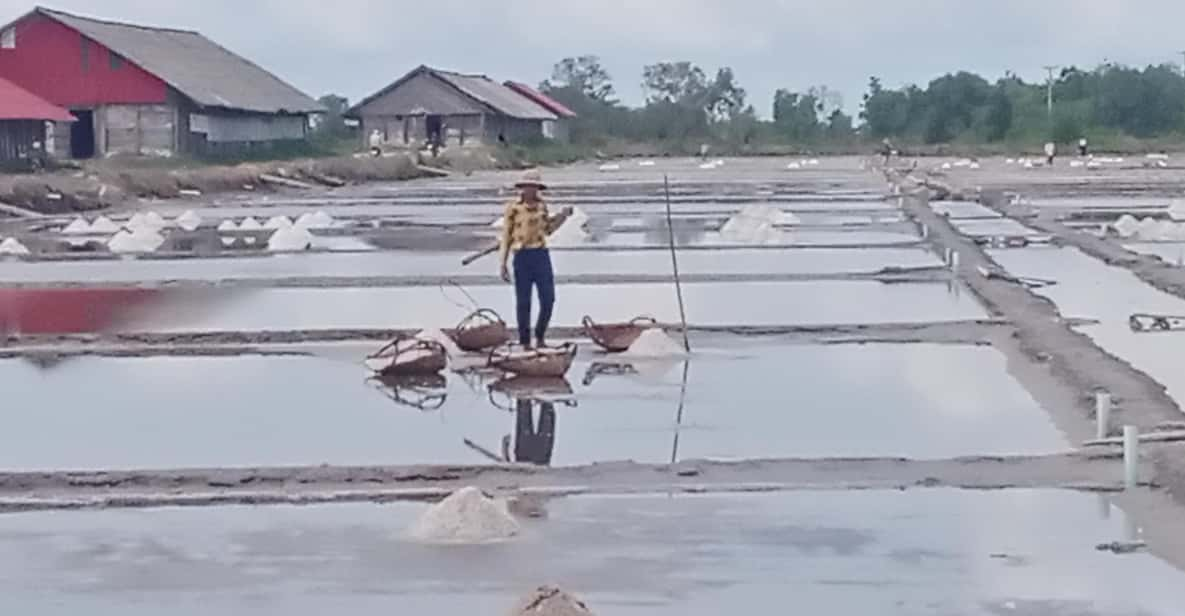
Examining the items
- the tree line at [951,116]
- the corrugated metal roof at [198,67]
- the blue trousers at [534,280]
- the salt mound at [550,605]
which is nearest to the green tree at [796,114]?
the tree line at [951,116]

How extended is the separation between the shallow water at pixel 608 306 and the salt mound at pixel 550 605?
37.8ft

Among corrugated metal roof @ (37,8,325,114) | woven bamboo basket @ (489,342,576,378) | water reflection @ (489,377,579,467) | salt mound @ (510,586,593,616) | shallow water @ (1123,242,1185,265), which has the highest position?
corrugated metal roof @ (37,8,325,114)

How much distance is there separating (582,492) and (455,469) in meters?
0.87

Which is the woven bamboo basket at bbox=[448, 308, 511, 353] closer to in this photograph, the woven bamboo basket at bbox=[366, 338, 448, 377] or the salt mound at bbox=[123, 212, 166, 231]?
the woven bamboo basket at bbox=[366, 338, 448, 377]

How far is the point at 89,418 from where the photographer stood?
1225 cm

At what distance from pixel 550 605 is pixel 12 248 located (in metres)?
23.1

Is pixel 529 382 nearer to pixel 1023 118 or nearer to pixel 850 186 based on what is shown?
pixel 850 186

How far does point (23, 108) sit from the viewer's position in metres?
46.8

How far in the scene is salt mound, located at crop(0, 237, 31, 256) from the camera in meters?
27.0

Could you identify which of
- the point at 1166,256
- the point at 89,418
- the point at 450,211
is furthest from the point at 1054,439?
the point at 450,211

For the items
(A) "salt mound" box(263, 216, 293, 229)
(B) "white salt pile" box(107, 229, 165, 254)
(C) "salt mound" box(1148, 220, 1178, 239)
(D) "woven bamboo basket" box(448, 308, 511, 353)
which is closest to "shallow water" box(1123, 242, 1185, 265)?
(C) "salt mound" box(1148, 220, 1178, 239)

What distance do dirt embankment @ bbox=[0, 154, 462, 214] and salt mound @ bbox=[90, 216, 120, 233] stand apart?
15.0 feet

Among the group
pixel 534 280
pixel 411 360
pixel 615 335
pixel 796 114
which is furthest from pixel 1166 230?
pixel 796 114

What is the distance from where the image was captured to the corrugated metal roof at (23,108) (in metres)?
45.5
